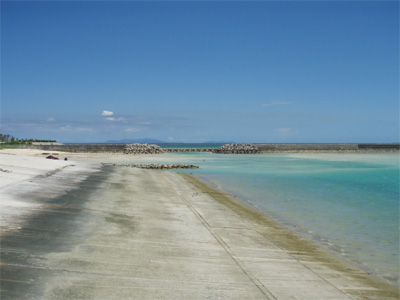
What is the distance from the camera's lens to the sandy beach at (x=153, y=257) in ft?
18.8

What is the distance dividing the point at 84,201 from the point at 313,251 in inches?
313

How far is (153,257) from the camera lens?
24.4 ft

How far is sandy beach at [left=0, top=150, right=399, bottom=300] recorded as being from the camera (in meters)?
5.74

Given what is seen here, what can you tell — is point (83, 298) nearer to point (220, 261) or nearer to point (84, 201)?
point (220, 261)

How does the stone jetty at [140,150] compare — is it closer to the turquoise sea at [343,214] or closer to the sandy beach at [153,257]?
the turquoise sea at [343,214]

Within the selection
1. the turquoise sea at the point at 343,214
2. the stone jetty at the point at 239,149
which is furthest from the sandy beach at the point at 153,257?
the stone jetty at the point at 239,149

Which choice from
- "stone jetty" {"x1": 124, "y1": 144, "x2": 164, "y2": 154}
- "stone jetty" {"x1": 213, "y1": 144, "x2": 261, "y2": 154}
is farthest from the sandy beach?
"stone jetty" {"x1": 213, "y1": 144, "x2": 261, "y2": 154}

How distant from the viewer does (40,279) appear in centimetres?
560

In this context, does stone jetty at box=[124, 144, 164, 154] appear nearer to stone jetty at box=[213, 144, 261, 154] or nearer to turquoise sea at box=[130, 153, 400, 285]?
stone jetty at box=[213, 144, 261, 154]

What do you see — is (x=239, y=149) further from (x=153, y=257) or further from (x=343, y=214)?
(x=153, y=257)

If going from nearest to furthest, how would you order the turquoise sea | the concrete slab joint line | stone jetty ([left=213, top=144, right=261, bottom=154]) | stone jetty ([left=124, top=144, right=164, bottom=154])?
the concrete slab joint line < the turquoise sea < stone jetty ([left=124, top=144, right=164, bottom=154]) < stone jetty ([left=213, top=144, right=261, bottom=154])

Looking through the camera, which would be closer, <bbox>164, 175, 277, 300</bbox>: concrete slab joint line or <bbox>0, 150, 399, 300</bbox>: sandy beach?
<bbox>0, 150, 399, 300</bbox>: sandy beach

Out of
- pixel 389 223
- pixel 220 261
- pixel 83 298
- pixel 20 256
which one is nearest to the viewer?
pixel 83 298

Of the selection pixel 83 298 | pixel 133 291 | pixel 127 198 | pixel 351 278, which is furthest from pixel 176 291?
pixel 127 198
